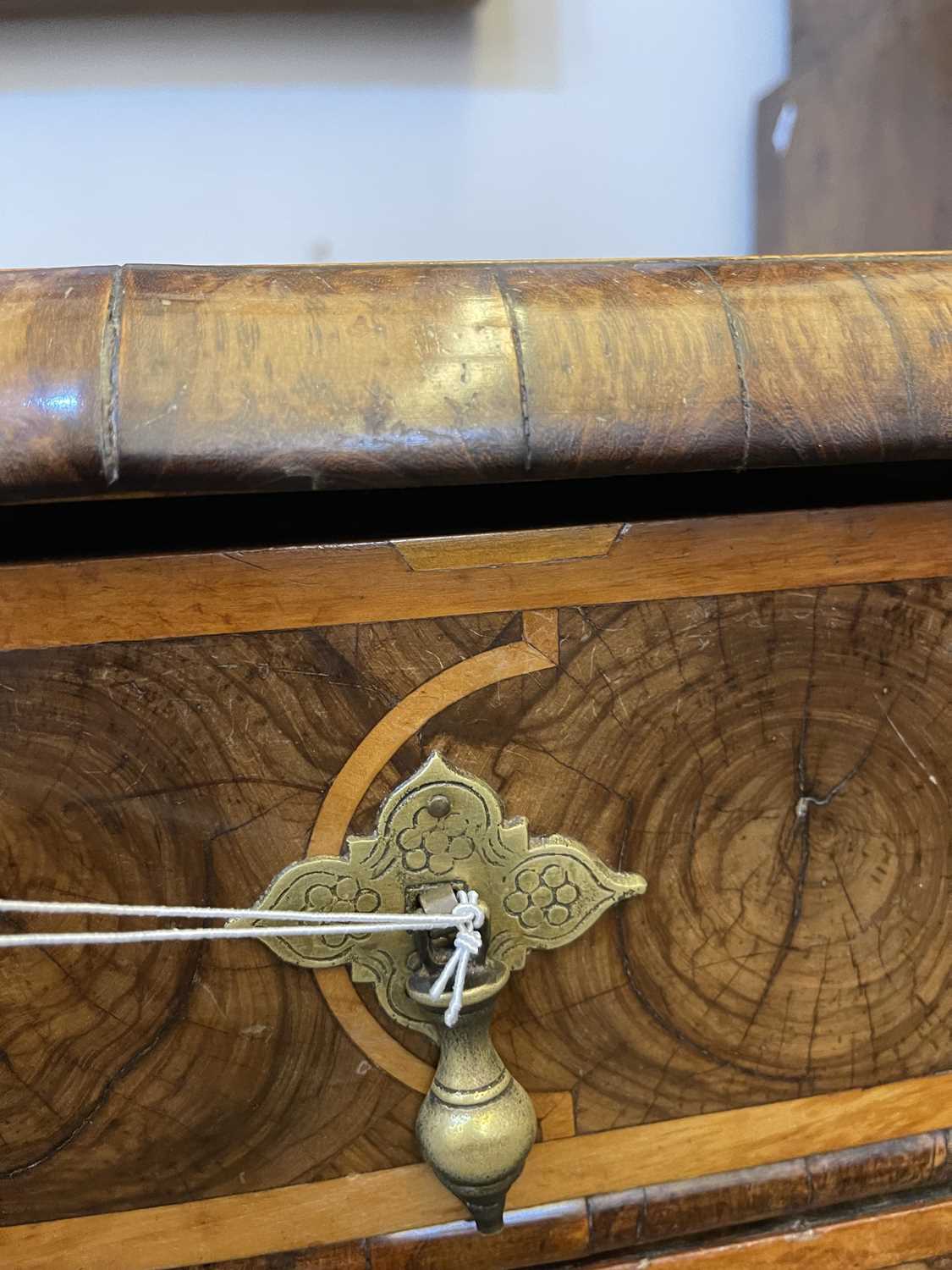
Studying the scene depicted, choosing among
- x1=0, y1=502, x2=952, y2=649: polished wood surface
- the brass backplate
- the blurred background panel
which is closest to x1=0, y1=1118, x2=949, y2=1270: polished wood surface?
the brass backplate

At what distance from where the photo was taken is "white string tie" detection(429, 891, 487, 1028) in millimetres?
434

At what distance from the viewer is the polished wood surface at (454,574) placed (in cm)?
42

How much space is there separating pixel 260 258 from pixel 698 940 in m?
0.71

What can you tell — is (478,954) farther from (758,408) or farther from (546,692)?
(758,408)

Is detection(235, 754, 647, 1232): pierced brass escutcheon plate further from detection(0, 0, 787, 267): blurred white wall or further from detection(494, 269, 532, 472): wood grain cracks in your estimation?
detection(0, 0, 787, 267): blurred white wall

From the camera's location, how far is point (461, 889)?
466 millimetres

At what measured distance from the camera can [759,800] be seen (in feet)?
1.61

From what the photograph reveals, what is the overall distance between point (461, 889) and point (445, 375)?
227 millimetres

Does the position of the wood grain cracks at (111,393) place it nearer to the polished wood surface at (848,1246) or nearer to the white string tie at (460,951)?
the white string tie at (460,951)

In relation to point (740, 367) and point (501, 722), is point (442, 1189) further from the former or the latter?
point (740, 367)

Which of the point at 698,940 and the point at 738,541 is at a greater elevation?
the point at 738,541

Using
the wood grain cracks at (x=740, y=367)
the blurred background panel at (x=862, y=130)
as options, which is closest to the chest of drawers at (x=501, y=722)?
the wood grain cracks at (x=740, y=367)

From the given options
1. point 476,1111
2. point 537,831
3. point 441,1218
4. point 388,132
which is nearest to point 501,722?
point 537,831

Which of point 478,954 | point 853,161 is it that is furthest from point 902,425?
point 853,161
